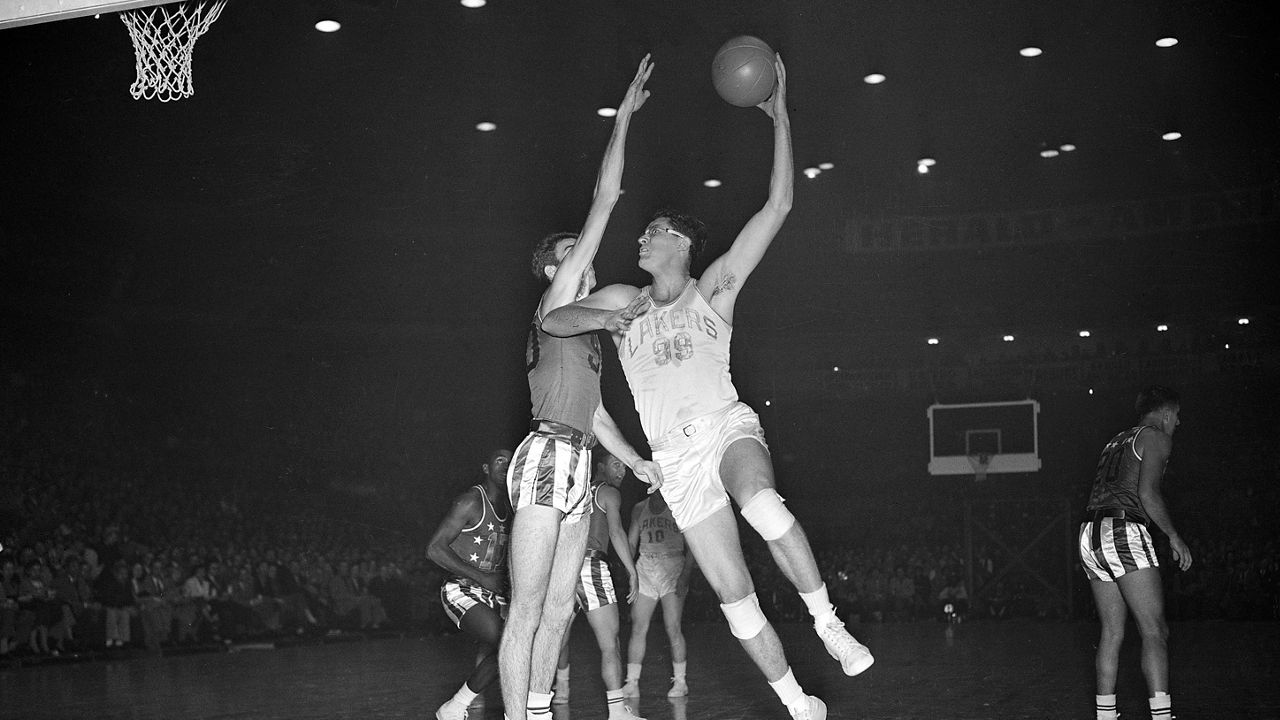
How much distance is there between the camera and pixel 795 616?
866 inches

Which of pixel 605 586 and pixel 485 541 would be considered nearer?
pixel 485 541

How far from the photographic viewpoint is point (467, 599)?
6.98m

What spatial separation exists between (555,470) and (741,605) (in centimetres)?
116

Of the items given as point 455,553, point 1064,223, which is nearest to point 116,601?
point 455,553

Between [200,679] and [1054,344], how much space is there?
2175cm

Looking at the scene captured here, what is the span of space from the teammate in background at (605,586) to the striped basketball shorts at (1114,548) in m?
2.78

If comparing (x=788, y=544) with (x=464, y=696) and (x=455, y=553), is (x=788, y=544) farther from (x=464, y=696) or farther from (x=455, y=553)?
(x=455, y=553)

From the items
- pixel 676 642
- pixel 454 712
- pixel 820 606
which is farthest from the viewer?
pixel 676 642

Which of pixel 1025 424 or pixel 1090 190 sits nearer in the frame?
pixel 1090 190

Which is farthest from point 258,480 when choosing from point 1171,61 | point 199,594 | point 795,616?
point 1171,61

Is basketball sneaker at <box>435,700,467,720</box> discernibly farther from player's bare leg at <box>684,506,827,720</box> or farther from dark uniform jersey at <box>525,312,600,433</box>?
dark uniform jersey at <box>525,312,600,433</box>

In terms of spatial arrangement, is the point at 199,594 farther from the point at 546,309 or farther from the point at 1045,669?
the point at 546,309

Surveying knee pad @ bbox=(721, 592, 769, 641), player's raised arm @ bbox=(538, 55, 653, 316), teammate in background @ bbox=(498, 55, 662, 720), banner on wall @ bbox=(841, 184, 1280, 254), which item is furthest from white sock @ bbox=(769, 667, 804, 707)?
banner on wall @ bbox=(841, 184, 1280, 254)

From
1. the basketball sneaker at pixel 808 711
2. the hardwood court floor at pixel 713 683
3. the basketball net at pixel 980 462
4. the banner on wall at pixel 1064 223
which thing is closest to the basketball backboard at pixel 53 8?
the hardwood court floor at pixel 713 683
